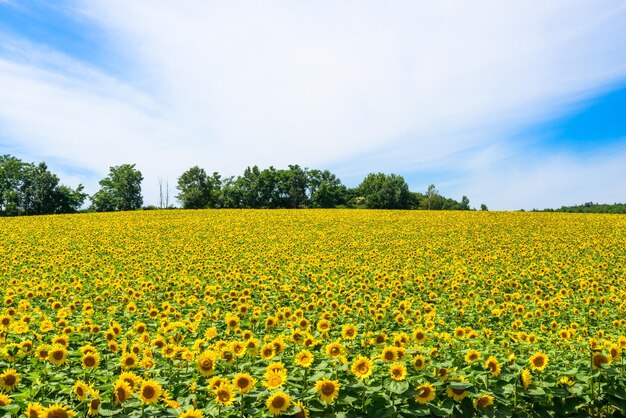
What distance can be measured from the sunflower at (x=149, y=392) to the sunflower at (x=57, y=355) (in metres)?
1.57

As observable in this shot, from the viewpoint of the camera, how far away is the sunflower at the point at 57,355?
14.5 feet

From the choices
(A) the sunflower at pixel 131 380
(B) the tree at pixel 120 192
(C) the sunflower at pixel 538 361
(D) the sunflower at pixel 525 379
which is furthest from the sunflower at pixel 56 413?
(B) the tree at pixel 120 192

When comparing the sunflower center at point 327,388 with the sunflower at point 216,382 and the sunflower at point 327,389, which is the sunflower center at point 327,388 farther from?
the sunflower at point 216,382

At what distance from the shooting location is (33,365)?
504 centimetres

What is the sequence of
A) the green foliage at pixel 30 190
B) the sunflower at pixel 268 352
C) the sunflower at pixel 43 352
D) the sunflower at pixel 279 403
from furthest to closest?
the green foliage at pixel 30 190 → the sunflower at pixel 268 352 → the sunflower at pixel 43 352 → the sunflower at pixel 279 403

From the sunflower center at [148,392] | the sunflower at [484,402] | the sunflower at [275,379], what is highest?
the sunflower center at [148,392]

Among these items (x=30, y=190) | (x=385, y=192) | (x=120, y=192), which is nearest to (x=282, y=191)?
(x=385, y=192)

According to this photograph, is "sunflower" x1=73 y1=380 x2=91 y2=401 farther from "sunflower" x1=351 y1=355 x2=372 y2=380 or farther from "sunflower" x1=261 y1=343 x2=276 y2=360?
"sunflower" x1=351 y1=355 x2=372 y2=380

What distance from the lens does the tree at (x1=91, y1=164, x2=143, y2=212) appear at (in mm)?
86562

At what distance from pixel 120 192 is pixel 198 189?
1731 centimetres

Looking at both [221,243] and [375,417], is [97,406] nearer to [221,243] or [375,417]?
[375,417]

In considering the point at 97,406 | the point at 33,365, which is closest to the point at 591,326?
the point at 97,406

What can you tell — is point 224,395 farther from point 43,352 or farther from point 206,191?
point 206,191

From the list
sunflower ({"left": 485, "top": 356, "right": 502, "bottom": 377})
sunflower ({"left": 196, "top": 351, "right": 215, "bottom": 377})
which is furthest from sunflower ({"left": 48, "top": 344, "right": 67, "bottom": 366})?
sunflower ({"left": 485, "top": 356, "right": 502, "bottom": 377})
